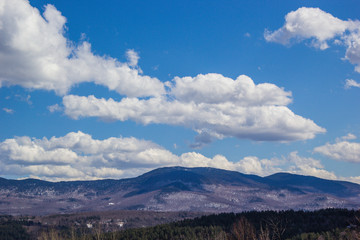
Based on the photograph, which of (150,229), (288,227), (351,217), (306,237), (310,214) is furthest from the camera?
(150,229)

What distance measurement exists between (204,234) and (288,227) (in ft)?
141

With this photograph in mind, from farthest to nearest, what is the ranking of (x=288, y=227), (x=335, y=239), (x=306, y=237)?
(x=288, y=227)
(x=306, y=237)
(x=335, y=239)

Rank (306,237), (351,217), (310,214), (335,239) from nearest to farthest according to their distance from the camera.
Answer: (335,239)
(306,237)
(351,217)
(310,214)

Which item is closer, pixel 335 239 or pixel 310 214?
pixel 335 239

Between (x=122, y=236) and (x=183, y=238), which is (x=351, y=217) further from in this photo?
(x=122, y=236)

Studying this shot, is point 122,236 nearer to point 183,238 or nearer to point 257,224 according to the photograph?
point 183,238

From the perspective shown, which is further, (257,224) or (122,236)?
(257,224)

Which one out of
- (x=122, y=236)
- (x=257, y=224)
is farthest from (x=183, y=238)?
(x=257, y=224)

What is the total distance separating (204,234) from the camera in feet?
623

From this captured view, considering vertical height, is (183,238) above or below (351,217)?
below

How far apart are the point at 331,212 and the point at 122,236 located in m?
101

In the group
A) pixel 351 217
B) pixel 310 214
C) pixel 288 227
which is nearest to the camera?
pixel 351 217

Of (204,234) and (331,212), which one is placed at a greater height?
(331,212)

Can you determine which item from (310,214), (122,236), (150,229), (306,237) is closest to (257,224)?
(310,214)
